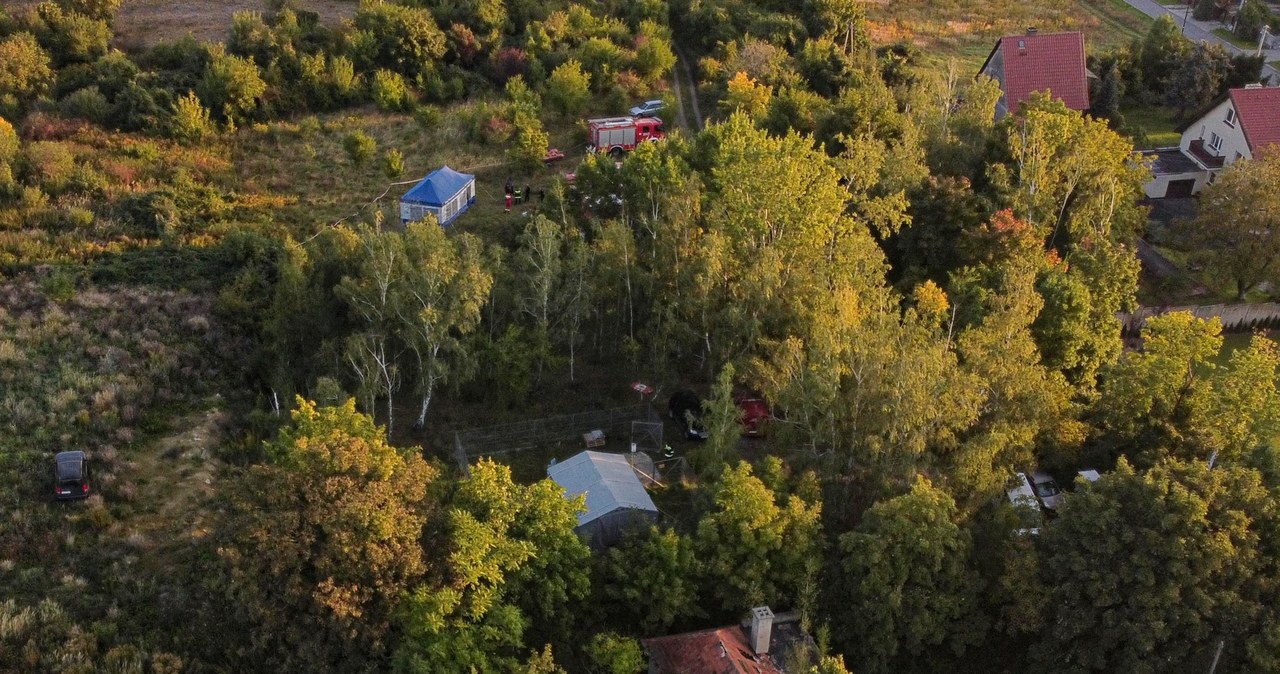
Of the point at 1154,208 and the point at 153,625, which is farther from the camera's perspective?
the point at 1154,208

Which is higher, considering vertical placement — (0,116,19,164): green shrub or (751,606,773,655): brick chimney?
(0,116,19,164): green shrub

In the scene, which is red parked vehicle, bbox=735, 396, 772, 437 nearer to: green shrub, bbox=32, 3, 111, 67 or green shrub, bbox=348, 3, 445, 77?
green shrub, bbox=348, 3, 445, 77

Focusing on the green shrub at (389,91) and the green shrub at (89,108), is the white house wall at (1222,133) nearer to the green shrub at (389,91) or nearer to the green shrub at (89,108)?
the green shrub at (389,91)

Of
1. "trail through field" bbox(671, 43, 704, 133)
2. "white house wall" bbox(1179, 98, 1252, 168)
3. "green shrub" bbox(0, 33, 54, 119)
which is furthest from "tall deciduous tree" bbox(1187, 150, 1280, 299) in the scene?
"green shrub" bbox(0, 33, 54, 119)

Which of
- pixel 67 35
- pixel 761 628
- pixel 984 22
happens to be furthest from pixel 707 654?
pixel 984 22

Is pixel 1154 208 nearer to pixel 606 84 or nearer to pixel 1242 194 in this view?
pixel 1242 194

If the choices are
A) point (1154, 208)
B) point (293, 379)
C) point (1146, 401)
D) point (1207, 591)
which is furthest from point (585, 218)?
point (1154, 208)
